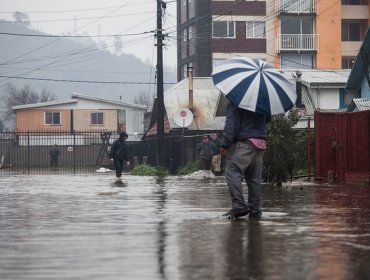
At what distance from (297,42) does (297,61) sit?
62.5 inches

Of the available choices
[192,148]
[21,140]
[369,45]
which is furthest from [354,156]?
[21,140]

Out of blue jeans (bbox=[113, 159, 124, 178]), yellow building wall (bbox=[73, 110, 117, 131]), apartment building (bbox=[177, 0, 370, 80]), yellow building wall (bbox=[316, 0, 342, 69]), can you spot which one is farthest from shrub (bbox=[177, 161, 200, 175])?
yellow building wall (bbox=[73, 110, 117, 131])

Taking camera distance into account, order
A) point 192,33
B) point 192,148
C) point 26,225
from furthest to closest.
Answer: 1. point 192,33
2. point 192,148
3. point 26,225

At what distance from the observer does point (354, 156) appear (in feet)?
67.3

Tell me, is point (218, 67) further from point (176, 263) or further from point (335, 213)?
point (176, 263)

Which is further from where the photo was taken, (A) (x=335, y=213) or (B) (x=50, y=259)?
(A) (x=335, y=213)

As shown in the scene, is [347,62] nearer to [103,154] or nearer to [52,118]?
[103,154]

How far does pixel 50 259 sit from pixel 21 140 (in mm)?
56167

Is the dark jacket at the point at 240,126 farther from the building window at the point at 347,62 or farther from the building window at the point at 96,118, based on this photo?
the building window at the point at 96,118

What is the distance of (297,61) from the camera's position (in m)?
65.2

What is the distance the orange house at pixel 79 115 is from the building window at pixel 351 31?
58.7 ft

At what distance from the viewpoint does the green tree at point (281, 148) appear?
68.5 ft

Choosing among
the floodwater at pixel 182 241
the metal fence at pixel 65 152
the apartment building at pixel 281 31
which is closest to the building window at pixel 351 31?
the apartment building at pixel 281 31

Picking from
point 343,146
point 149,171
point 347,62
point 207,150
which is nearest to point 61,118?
point 347,62
